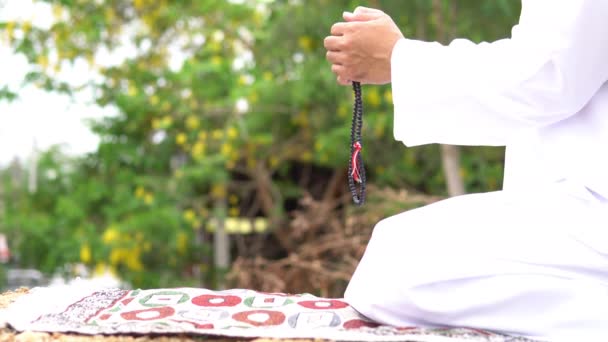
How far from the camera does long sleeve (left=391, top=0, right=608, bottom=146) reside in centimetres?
135

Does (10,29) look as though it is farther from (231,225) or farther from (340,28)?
(340,28)

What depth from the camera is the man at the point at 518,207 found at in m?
1.38

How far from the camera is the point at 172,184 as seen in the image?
19.8ft

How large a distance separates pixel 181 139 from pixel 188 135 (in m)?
0.19

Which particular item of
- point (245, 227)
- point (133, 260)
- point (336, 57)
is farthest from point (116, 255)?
point (336, 57)

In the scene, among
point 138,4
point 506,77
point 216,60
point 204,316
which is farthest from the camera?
point 138,4

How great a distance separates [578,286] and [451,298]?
0.24 metres

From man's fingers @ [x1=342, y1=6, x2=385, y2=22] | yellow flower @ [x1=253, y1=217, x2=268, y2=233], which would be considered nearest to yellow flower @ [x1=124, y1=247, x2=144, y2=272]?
yellow flower @ [x1=253, y1=217, x2=268, y2=233]

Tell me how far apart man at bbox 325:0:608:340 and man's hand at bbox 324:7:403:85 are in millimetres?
72

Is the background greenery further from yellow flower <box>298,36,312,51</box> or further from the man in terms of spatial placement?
the man

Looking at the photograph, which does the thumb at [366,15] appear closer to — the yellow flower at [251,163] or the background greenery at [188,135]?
the background greenery at [188,135]

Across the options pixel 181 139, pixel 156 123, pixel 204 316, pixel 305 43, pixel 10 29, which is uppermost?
pixel 10 29

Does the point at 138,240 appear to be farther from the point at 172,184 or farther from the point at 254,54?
the point at 254,54

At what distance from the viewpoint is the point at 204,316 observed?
1.56m
